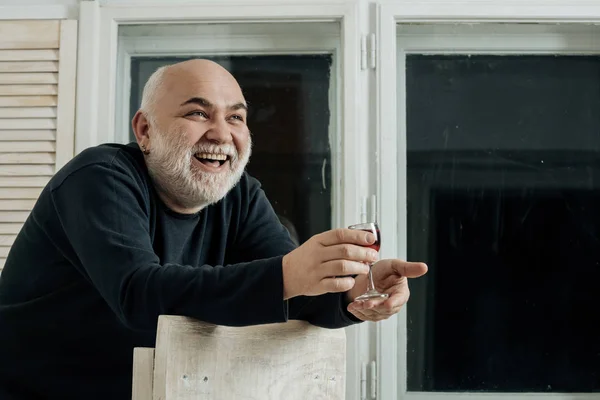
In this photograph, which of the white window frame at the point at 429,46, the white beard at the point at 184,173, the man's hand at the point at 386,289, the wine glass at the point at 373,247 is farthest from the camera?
the white window frame at the point at 429,46

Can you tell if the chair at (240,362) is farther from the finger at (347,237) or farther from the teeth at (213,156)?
the teeth at (213,156)

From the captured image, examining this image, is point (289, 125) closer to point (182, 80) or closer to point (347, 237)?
point (182, 80)

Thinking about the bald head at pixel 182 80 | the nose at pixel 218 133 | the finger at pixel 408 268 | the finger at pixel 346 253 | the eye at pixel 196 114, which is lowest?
the finger at pixel 408 268

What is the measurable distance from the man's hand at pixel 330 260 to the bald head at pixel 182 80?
627 millimetres

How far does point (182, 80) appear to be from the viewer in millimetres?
1507

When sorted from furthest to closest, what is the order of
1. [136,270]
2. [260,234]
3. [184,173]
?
1. [260,234]
2. [184,173]
3. [136,270]

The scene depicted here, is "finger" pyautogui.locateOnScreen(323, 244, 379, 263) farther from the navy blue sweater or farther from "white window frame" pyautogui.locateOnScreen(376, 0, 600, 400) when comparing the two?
"white window frame" pyautogui.locateOnScreen(376, 0, 600, 400)

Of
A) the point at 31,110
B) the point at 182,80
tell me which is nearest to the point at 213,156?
the point at 182,80

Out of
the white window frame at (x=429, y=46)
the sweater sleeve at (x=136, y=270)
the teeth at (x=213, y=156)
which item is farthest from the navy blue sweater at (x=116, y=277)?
the white window frame at (x=429, y=46)

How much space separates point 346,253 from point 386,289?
10.2 inches

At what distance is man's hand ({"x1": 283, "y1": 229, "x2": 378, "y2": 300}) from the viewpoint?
979 millimetres

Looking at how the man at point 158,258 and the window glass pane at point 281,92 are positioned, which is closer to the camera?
the man at point 158,258

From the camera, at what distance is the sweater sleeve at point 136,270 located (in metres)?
1.01

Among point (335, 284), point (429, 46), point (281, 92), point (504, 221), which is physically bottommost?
point (335, 284)
